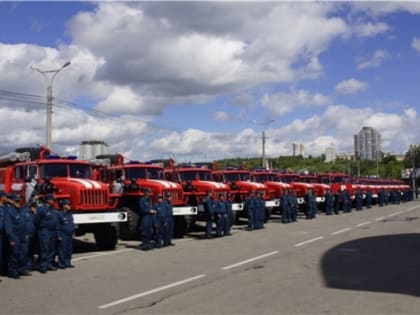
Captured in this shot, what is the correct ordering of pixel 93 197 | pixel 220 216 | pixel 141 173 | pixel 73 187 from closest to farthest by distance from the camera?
pixel 73 187 → pixel 93 197 → pixel 220 216 → pixel 141 173

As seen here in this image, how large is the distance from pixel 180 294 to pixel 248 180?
16.5m

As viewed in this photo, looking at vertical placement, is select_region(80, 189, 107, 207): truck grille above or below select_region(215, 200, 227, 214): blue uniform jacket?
above

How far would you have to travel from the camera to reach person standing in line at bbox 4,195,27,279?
34.5 feet

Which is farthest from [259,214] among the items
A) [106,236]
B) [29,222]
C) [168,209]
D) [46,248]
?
[29,222]

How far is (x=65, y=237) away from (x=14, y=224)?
4.50 feet

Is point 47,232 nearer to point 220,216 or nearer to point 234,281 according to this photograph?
point 234,281

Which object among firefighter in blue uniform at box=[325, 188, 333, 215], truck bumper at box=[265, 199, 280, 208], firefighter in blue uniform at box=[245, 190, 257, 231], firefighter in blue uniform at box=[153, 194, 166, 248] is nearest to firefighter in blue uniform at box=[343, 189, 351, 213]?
firefighter in blue uniform at box=[325, 188, 333, 215]

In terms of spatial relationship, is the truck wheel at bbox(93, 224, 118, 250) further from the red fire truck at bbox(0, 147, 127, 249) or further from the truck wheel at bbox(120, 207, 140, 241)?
the truck wheel at bbox(120, 207, 140, 241)

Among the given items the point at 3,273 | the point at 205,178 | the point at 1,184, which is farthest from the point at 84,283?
the point at 205,178

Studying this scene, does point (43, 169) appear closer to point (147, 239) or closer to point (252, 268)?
point (147, 239)

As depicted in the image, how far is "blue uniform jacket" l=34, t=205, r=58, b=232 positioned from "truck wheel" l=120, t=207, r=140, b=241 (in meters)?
5.10

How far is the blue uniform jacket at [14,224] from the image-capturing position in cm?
1053

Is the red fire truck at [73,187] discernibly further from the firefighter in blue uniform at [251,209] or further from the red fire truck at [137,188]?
the firefighter in blue uniform at [251,209]

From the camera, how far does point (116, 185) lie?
17297 millimetres
